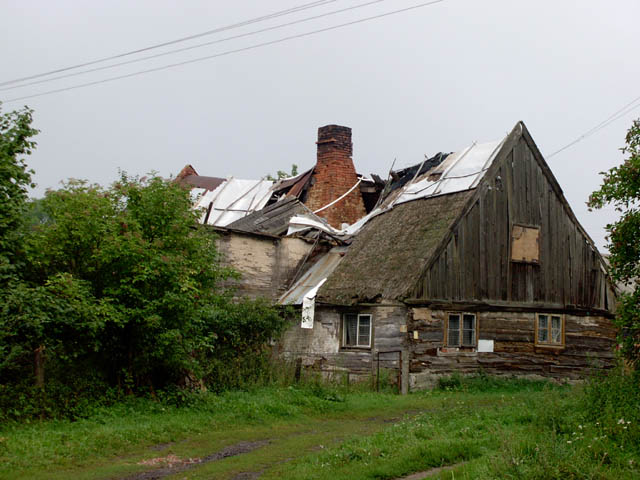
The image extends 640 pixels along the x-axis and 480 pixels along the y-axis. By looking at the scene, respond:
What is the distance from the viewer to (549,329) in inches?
874

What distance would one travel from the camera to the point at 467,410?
13250mm

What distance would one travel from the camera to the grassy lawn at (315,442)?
8406mm

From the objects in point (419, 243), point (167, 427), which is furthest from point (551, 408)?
point (419, 243)

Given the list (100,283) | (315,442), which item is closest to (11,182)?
(100,283)

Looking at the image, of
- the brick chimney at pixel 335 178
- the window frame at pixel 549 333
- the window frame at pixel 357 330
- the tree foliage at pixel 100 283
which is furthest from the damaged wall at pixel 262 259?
the window frame at pixel 549 333

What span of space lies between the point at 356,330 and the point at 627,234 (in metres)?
10.2

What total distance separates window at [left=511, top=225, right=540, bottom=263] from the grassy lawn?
807cm

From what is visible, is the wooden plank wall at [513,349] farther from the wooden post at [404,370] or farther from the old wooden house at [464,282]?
the wooden post at [404,370]

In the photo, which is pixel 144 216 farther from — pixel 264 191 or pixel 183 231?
pixel 264 191

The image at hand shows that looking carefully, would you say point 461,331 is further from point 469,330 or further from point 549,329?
point 549,329

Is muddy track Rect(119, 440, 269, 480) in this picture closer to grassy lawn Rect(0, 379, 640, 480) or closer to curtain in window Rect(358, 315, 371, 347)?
grassy lawn Rect(0, 379, 640, 480)

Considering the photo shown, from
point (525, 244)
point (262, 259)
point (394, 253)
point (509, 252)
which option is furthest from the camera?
point (262, 259)

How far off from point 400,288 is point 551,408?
342 inches

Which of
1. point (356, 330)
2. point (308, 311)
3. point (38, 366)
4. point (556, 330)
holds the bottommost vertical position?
point (38, 366)
